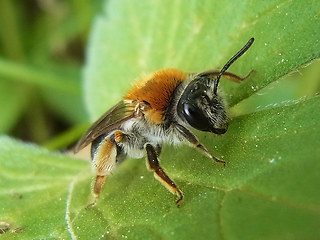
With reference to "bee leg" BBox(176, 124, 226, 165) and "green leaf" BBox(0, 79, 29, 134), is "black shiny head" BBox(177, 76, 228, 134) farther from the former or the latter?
"green leaf" BBox(0, 79, 29, 134)

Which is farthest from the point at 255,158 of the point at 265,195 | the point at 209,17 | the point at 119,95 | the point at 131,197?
the point at 119,95

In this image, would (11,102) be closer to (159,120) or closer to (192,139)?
(159,120)

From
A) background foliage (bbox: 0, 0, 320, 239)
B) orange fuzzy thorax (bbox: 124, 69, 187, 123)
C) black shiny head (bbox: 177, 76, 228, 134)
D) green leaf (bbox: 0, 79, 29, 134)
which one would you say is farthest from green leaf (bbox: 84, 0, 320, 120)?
green leaf (bbox: 0, 79, 29, 134)

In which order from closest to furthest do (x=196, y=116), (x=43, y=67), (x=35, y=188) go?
(x=196, y=116) < (x=35, y=188) < (x=43, y=67)

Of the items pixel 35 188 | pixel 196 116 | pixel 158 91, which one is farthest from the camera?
pixel 35 188

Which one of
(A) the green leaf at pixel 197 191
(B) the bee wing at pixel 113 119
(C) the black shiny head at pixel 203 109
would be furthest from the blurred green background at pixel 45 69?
(C) the black shiny head at pixel 203 109

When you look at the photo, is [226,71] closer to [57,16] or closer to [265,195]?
[265,195]

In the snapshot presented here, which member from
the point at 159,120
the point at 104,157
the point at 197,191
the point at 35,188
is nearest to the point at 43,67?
the point at 35,188

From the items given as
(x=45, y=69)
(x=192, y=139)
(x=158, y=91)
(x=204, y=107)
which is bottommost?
(x=45, y=69)
